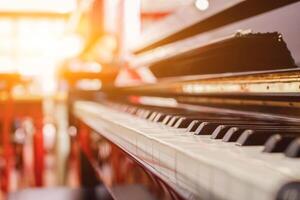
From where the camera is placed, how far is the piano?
597mm

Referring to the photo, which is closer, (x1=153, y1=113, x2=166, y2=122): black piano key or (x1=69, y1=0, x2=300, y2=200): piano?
(x1=69, y1=0, x2=300, y2=200): piano

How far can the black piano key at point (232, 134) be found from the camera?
2.70 ft

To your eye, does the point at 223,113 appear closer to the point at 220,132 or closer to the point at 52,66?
the point at 220,132

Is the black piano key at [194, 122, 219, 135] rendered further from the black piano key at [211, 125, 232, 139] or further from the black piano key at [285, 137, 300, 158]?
the black piano key at [285, 137, 300, 158]

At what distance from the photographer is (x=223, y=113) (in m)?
1.42

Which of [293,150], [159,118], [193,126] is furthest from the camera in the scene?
[159,118]

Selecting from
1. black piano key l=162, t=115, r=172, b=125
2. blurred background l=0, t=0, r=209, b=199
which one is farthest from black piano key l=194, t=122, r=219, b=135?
blurred background l=0, t=0, r=209, b=199

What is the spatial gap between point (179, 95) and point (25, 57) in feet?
37.0

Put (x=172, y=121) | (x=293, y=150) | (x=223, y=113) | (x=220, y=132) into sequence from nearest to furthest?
(x=293, y=150) → (x=220, y=132) → (x=172, y=121) → (x=223, y=113)

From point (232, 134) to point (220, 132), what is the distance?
2.2 inches

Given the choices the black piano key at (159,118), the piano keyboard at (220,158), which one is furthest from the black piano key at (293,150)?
the black piano key at (159,118)

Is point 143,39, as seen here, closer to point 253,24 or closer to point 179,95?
point 179,95

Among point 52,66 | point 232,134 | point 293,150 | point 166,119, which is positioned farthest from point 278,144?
point 52,66

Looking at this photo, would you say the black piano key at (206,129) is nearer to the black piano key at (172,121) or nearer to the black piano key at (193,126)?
the black piano key at (193,126)
